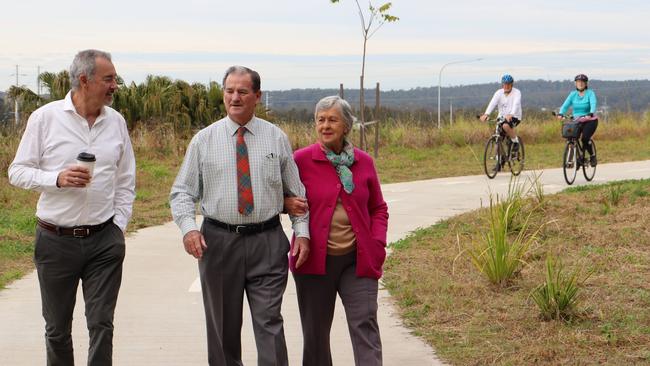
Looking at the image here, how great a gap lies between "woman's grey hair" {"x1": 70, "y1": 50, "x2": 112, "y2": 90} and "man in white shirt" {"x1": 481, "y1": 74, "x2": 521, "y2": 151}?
15.0 m

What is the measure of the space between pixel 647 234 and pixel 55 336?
23.7 ft

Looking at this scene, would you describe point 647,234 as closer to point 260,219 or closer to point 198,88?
point 260,219

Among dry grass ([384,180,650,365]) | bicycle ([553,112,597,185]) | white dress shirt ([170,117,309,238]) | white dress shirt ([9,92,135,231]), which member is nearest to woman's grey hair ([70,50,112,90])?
white dress shirt ([9,92,135,231])

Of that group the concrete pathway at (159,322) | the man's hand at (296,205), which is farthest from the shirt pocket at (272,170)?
the concrete pathway at (159,322)

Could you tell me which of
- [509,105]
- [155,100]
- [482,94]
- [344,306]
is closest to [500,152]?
[509,105]

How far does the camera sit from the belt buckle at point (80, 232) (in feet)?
19.9

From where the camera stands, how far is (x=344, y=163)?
6.35 meters

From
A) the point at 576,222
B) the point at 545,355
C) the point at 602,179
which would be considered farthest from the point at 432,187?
the point at 545,355

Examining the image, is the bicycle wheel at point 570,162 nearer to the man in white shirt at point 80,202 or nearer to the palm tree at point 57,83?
the palm tree at point 57,83

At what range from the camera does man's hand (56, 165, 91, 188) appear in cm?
575

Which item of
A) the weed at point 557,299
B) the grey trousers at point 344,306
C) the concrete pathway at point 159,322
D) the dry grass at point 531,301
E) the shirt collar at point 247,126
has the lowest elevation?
the concrete pathway at point 159,322

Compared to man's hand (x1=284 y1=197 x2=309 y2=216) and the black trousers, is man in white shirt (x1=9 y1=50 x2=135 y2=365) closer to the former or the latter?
man's hand (x1=284 y1=197 x2=309 y2=216)

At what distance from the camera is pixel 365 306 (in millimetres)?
6363

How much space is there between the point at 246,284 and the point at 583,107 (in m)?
14.4
